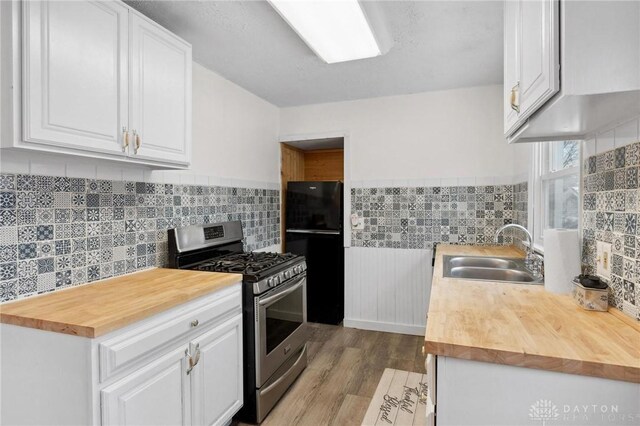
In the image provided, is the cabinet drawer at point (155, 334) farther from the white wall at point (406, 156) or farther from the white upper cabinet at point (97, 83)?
A: the white wall at point (406, 156)

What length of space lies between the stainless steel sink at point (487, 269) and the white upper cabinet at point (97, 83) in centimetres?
177

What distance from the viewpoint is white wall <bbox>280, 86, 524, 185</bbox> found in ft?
10.1

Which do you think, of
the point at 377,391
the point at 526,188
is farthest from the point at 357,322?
the point at 526,188

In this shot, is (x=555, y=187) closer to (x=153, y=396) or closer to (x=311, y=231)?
(x=311, y=231)

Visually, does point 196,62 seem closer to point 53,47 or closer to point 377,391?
point 53,47

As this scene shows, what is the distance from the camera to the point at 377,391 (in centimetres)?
231

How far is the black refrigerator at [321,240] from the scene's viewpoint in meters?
3.54

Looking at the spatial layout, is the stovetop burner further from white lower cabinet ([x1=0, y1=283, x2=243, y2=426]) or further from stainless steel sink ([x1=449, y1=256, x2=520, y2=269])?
Answer: stainless steel sink ([x1=449, y1=256, x2=520, y2=269])

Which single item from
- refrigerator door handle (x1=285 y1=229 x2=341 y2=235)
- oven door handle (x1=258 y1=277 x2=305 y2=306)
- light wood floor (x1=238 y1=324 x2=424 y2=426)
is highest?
refrigerator door handle (x1=285 y1=229 x2=341 y2=235)

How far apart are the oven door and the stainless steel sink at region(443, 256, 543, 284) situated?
40.1 inches

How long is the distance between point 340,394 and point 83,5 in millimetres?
2507

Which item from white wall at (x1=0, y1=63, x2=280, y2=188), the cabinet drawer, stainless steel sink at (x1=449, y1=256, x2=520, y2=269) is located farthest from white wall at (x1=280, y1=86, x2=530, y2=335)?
the cabinet drawer

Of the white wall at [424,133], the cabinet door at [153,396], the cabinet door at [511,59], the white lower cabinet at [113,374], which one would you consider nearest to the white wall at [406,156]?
the white wall at [424,133]

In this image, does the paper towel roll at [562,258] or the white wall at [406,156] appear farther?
the white wall at [406,156]
